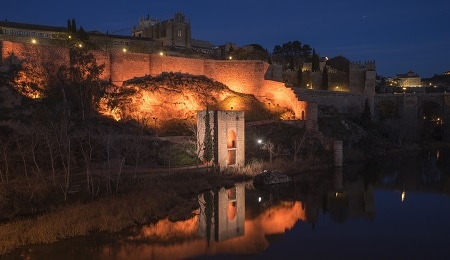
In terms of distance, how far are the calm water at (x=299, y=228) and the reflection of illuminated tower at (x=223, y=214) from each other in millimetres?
41

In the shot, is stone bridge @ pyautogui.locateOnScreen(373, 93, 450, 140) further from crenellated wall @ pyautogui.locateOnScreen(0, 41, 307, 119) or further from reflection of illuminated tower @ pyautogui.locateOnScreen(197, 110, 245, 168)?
reflection of illuminated tower @ pyautogui.locateOnScreen(197, 110, 245, 168)

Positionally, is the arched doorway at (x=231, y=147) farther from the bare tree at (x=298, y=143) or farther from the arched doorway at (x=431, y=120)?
the arched doorway at (x=431, y=120)

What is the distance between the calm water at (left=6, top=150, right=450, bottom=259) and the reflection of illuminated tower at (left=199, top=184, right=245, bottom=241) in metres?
0.04

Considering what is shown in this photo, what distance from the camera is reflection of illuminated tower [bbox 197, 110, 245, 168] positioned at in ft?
98.0

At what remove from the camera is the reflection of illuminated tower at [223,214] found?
60.8ft

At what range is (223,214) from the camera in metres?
21.4

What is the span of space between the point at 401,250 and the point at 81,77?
1204 inches

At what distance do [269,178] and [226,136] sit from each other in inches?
166

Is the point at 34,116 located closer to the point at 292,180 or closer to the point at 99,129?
the point at 99,129

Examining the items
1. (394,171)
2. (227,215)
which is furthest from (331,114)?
(227,215)

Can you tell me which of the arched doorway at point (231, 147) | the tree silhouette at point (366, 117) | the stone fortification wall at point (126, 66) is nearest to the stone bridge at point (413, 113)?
the tree silhouette at point (366, 117)

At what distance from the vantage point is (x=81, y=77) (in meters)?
38.3

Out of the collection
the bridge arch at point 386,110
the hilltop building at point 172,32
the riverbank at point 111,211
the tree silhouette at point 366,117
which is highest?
the hilltop building at point 172,32

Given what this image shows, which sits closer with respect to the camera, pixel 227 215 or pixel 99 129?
pixel 227 215
